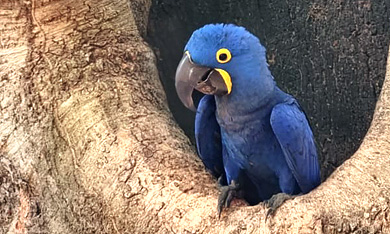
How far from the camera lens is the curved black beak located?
76.9 inches

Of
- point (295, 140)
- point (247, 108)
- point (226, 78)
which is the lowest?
point (295, 140)

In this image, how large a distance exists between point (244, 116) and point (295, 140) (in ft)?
0.62

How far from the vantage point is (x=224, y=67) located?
1989 mm

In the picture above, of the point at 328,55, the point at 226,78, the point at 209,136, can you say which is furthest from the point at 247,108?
the point at 328,55

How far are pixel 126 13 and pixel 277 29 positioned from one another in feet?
2.21

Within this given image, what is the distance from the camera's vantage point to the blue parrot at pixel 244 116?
196cm

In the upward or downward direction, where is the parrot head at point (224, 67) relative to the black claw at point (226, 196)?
upward

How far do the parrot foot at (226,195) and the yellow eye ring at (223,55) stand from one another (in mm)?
418

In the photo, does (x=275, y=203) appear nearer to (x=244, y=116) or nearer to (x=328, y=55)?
(x=244, y=116)

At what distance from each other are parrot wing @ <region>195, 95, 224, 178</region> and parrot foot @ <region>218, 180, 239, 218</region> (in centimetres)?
18

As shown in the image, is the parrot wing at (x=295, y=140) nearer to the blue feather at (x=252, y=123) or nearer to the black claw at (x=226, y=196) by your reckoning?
the blue feather at (x=252, y=123)

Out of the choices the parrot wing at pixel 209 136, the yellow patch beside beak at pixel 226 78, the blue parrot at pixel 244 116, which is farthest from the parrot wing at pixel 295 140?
the parrot wing at pixel 209 136

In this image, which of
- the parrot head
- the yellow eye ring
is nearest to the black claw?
the parrot head

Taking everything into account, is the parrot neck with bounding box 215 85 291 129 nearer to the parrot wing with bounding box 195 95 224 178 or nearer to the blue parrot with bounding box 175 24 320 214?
the blue parrot with bounding box 175 24 320 214
